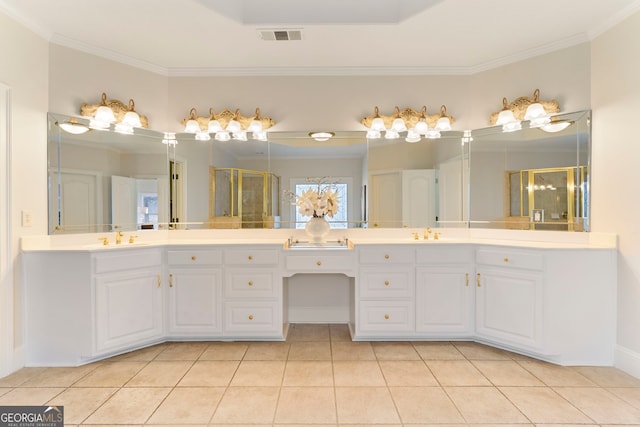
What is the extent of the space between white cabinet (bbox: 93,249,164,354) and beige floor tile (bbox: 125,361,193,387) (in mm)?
340

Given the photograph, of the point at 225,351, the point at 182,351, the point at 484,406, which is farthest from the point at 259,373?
the point at 484,406

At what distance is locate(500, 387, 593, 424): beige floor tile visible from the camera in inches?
78.3

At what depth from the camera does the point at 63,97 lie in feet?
9.74

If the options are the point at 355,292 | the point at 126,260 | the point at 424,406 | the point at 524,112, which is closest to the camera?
the point at 424,406

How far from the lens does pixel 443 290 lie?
3057mm

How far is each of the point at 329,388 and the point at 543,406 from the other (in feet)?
4.21

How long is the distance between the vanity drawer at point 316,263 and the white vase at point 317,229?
31cm

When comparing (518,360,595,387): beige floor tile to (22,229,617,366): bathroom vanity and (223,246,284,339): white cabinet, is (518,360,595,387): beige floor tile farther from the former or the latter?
(223,246,284,339): white cabinet

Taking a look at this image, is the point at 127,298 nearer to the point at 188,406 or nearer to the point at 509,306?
the point at 188,406

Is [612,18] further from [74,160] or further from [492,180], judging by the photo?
[74,160]

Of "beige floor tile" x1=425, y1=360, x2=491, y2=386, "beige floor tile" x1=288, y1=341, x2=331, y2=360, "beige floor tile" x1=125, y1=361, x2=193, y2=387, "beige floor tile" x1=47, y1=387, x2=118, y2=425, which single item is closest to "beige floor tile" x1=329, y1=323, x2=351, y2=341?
"beige floor tile" x1=288, y1=341, x2=331, y2=360

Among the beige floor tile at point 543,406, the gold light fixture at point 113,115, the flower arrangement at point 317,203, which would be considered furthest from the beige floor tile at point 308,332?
the gold light fixture at point 113,115

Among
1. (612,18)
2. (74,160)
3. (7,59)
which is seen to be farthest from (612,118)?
(7,59)

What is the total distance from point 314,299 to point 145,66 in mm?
2787
